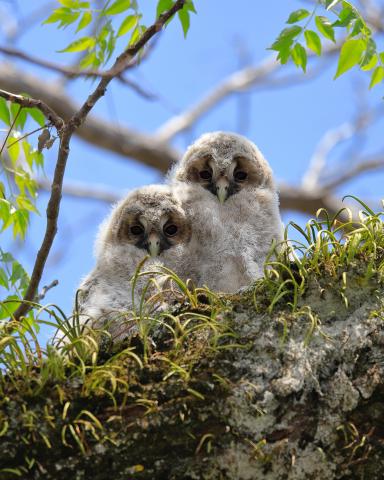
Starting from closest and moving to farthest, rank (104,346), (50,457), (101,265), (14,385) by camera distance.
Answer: (50,457) → (14,385) → (104,346) → (101,265)

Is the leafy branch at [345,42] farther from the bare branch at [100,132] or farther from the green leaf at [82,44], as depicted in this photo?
the bare branch at [100,132]

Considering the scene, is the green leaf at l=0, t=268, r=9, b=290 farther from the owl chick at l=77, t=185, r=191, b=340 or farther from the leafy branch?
the leafy branch

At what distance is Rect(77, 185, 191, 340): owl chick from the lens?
5016mm

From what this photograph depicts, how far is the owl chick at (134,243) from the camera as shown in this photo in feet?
16.5

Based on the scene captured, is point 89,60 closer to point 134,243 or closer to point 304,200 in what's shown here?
point 134,243

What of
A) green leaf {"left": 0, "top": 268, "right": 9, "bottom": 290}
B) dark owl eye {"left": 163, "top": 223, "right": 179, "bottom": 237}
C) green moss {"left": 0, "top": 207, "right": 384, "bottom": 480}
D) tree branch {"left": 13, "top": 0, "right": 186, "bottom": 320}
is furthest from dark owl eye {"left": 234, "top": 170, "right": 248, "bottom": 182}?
green moss {"left": 0, "top": 207, "right": 384, "bottom": 480}

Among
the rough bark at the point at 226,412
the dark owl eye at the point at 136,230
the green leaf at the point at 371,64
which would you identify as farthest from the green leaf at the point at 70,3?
the rough bark at the point at 226,412

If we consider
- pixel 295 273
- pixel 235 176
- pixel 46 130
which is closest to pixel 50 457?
pixel 295 273

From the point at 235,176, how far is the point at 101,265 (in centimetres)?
137

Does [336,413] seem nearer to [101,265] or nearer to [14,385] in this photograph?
[14,385]

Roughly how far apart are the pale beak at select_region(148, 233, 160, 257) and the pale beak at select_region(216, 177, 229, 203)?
623mm

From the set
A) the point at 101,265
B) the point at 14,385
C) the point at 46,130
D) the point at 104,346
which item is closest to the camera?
the point at 14,385

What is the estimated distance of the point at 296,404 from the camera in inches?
117

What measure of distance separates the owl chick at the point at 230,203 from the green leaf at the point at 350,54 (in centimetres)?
142
